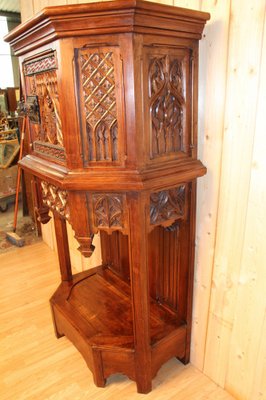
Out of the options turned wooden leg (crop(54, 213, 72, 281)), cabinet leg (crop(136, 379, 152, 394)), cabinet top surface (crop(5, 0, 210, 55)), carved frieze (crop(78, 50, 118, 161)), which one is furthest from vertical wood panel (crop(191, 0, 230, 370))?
turned wooden leg (crop(54, 213, 72, 281))

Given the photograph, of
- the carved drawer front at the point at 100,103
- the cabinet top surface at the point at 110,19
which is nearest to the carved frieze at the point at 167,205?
the carved drawer front at the point at 100,103

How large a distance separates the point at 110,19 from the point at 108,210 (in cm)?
64

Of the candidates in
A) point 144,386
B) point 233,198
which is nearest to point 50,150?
point 233,198

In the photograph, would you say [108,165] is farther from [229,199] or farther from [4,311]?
[4,311]

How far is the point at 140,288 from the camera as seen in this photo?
130 centimetres

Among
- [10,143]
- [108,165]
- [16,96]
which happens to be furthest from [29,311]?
[16,96]

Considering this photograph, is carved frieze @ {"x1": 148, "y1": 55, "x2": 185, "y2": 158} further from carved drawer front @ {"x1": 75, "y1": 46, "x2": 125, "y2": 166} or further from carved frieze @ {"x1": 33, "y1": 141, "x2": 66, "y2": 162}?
carved frieze @ {"x1": 33, "y1": 141, "x2": 66, "y2": 162}

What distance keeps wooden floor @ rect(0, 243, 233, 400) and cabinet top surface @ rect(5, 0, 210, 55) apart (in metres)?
1.57

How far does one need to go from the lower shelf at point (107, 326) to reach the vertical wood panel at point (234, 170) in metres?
0.21

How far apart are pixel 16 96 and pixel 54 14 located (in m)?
7.38

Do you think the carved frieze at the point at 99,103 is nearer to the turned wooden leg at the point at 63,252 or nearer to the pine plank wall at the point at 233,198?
the pine plank wall at the point at 233,198

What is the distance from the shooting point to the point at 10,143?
441cm

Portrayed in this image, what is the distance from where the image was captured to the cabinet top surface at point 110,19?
0.95m

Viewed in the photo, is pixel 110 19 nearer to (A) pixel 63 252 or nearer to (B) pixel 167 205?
(B) pixel 167 205
